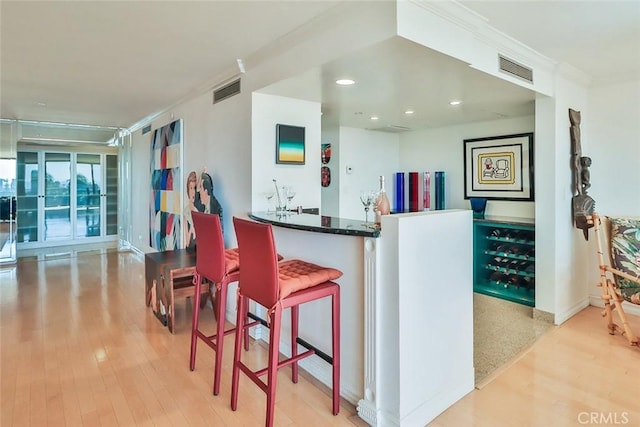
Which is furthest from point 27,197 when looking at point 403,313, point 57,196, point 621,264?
Result: point 621,264

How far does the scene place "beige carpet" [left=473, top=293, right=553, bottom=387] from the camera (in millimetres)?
2709

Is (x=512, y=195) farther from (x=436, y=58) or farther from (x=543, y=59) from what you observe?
(x=436, y=58)

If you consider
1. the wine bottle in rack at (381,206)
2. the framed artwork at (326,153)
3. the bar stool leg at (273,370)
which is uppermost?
the framed artwork at (326,153)

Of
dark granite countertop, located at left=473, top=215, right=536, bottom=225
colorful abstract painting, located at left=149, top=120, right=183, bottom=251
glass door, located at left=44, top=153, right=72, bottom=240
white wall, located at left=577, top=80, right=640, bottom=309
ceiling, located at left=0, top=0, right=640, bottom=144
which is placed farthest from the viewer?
glass door, located at left=44, top=153, right=72, bottom=240

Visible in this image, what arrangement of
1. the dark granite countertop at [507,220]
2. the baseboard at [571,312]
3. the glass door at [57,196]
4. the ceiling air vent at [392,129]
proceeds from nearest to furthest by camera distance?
the baseboard at [571,312]
the dark granite countertop at [507,220]
the ceiling air vent at [392,129]
the glass door at [57,196]

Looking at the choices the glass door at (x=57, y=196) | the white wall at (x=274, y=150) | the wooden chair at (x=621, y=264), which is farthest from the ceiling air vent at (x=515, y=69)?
the glass door at (x=57, y=196)

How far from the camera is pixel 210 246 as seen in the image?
2.44 m

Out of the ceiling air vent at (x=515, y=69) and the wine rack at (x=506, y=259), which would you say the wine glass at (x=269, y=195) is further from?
the wine rack at (x=506, y=259)

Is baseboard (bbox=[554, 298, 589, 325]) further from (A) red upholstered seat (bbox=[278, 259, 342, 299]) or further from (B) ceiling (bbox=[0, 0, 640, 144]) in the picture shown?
(A) red upholstered seat (bbox=[278, 259, 342, 299])

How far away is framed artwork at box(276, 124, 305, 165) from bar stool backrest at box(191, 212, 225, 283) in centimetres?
102

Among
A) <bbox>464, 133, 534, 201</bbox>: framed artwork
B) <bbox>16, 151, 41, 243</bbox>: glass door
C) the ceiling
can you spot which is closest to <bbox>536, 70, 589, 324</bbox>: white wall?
the ceiling

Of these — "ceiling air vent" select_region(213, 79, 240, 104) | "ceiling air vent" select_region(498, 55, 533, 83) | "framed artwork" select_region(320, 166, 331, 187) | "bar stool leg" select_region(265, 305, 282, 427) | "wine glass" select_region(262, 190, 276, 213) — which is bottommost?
Answer: "bar stool leg" select_region(265, 305, 282, 427)

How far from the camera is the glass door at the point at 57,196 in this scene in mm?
7402

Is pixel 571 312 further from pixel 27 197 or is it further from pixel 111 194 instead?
pixel 27 197
